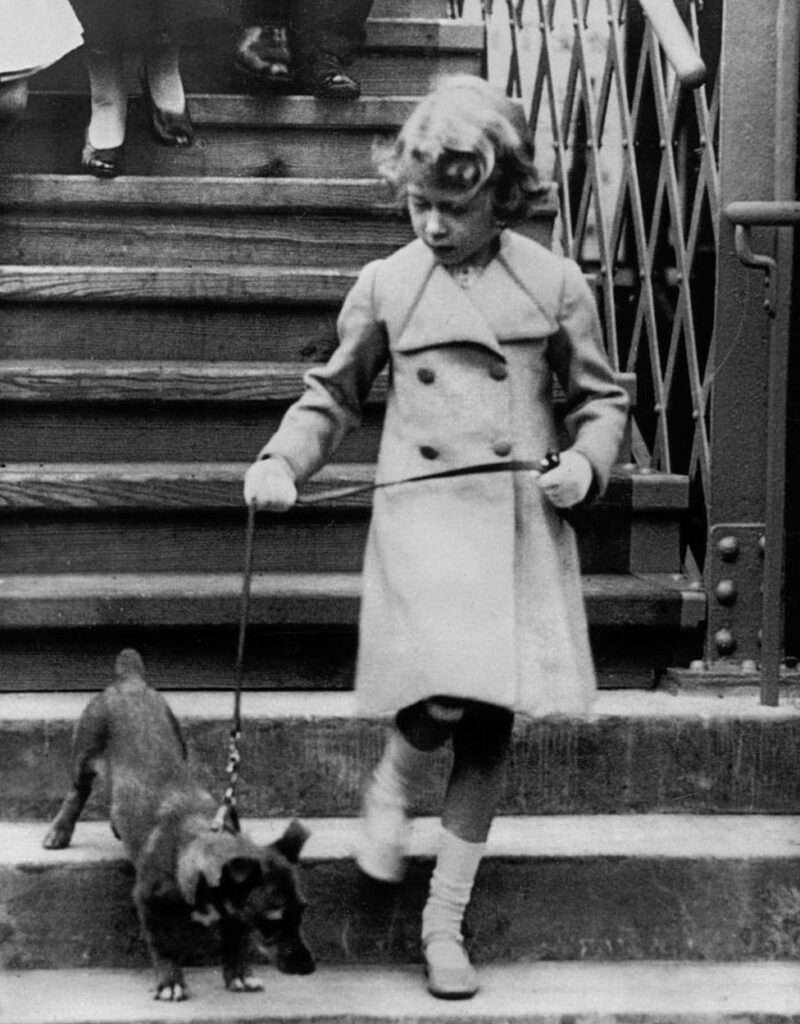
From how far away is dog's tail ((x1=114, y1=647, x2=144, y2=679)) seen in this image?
371 centimetres

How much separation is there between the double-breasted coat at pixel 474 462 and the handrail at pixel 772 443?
2.49ft

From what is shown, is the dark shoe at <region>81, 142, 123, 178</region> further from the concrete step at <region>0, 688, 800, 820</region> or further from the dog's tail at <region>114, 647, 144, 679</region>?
the dog's tail at <region>114, 647, 144, 679</region>

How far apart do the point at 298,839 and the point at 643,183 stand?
3.20 metres

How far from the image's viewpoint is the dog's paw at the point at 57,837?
3.61 meters

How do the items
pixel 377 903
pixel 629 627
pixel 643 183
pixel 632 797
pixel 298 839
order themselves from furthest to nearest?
pixel 643 183 → pixel 629 627 → pixel 632 797 → pixel 377 903 → pixel 298 839

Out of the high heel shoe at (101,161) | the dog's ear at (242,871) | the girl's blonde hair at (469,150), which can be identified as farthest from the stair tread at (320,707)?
the high heel shoe at (101,161)

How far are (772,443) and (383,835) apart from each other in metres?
1.30

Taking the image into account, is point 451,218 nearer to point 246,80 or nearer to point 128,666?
point 128,666

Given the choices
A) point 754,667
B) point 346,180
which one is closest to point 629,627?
point 754,667

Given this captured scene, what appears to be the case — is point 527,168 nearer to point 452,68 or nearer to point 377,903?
point 377,903

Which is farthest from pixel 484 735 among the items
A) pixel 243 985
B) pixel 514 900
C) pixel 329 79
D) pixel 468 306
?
pixel 329 79

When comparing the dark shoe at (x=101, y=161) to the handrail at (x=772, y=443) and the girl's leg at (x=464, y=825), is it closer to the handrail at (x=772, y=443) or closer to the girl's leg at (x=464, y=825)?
the handrail at (x=772, y=443)

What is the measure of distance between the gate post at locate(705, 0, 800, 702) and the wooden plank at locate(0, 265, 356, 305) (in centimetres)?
102

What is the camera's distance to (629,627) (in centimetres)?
424
